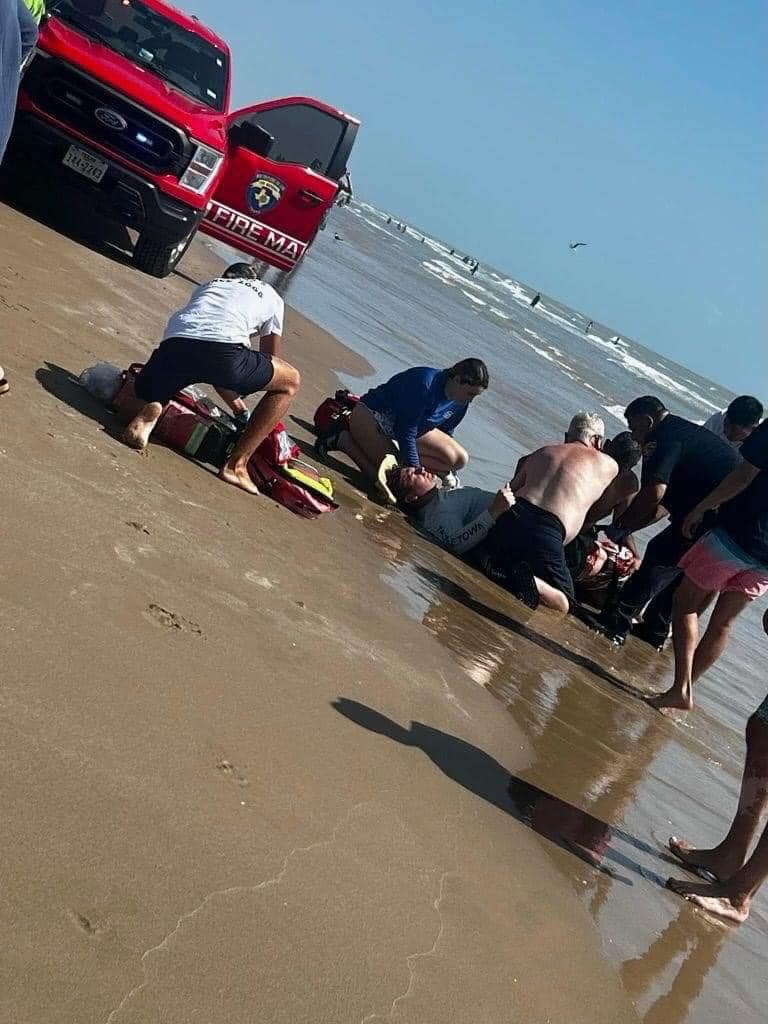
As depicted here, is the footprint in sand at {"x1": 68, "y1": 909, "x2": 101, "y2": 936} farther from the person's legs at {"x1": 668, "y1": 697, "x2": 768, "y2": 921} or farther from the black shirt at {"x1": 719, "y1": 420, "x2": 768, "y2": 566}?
the black shirt at {"x1": 719, "y1": 420, "x2": 768, "y2": 566}

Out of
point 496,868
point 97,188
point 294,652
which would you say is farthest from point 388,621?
point 97,188

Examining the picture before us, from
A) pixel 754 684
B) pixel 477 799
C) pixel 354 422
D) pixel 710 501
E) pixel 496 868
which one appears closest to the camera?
pixel 496 868

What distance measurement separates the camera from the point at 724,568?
5434 mm

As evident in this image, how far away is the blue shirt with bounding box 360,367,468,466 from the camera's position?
713cm

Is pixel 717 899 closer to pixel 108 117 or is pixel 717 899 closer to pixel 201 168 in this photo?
pixel 201 168

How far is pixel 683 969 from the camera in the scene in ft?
11.1

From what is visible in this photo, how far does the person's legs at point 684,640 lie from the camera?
18.9 feet

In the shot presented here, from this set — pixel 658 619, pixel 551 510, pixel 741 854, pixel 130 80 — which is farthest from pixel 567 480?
pixel 130 80

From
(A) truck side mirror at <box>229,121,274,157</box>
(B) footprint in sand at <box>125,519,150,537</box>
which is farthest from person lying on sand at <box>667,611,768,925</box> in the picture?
(A) truck side mirror at <box>229,121,274,157</box>

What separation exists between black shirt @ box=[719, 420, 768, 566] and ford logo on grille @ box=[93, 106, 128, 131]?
5.28 m

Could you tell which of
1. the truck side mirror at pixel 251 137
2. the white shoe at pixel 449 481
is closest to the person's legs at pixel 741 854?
the white shoe at pixel 449 481

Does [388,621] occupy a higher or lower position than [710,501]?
lower

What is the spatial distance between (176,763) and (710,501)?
3.74 meters

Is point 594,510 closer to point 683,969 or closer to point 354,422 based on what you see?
point 354,422
